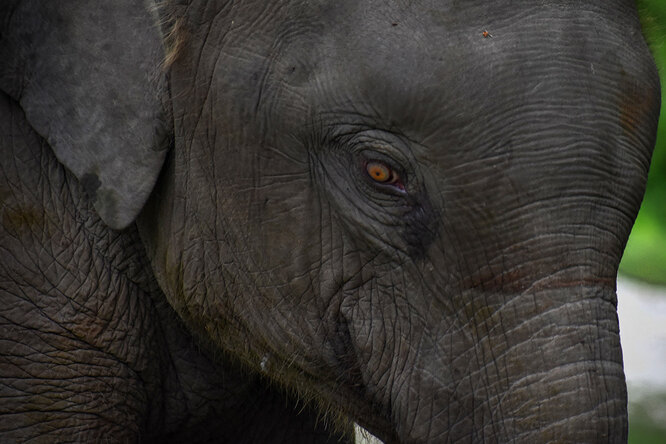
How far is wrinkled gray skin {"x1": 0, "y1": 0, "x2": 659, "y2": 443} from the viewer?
8.84 ft

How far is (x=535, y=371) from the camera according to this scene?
8.82 feet

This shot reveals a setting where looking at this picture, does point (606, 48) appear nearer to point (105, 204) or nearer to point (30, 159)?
point (105, 204)

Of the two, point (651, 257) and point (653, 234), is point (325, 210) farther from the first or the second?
point (653, 234)

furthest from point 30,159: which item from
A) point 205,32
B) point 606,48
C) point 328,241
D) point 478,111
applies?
point 606,48

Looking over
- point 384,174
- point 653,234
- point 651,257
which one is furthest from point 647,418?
point 384,174

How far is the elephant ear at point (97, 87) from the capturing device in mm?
3145

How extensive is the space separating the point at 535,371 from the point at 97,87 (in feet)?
4.47

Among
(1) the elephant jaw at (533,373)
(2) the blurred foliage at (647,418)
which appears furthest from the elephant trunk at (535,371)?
(2) the blurred foliage at (647,418)

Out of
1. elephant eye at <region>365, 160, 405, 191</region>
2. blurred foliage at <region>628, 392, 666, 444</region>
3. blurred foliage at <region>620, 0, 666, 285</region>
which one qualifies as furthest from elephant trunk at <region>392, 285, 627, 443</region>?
blurred foliage at <region>620, 0, 666, 285</region>

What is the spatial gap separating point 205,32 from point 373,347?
91 centimetres

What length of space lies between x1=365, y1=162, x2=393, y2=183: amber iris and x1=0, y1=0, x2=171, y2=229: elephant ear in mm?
642

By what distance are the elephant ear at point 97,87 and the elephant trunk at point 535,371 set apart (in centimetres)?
93

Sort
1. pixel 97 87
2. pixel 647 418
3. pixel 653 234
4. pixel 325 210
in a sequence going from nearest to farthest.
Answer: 1. pixel 325 210
2. pixel 97 87
3. pixel 647 418
4. pixel 653 234

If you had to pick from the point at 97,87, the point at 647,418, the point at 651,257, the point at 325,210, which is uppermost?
the point at 651,257
